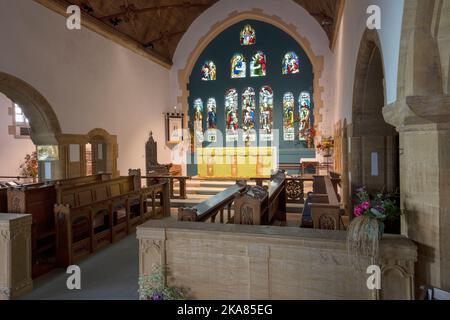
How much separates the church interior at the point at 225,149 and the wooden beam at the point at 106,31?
0.22 feet

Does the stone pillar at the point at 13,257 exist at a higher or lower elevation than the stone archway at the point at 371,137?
lower

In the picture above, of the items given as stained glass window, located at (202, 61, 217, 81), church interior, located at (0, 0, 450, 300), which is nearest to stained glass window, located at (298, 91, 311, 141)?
church interior, located at (0, 0, 450, 300)

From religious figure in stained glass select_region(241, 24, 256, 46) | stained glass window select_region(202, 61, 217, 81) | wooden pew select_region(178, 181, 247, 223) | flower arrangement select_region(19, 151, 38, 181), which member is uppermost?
religious figure in stained glass select_region(241, 24, 256, 46)

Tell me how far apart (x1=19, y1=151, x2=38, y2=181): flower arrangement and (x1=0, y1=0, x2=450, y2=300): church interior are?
93 millimetres

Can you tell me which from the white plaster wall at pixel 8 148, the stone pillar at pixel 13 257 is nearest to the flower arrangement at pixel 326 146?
the stone pillar at pixel 13 257

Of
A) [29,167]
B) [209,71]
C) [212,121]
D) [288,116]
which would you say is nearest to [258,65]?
[209,71]

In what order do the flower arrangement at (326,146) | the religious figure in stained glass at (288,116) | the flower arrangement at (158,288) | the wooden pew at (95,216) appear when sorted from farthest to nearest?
the religious figure in stained glass at (288,116), the flower arrangement at (326,146), the wooden pew at (95,216), the flower arrangement at (158,288)

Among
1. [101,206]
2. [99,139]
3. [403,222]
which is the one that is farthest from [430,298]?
[99,139]

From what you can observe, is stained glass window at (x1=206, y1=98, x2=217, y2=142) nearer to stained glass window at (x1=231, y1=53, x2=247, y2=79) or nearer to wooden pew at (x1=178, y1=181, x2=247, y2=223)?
stained glass window at (x1=231, y1=53, x2=247, y2=79)

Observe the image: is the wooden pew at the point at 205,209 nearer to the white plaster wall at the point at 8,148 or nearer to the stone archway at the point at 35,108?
the stone archway at the point at 35,108

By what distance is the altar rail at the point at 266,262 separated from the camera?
2.41 m

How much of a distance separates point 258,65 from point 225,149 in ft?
11.1

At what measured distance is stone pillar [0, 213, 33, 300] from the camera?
3.24 metres

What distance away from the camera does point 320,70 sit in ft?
36.5
